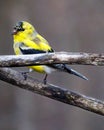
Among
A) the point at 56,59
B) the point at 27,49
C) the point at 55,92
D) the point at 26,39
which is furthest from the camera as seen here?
the point at 26,39

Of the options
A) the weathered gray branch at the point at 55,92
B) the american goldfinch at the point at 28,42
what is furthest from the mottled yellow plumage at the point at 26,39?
the weathered gray branch at the point at 55,92

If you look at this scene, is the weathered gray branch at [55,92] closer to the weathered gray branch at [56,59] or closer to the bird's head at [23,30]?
the weathered gray branch at [56,59]

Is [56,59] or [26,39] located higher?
[56,59]

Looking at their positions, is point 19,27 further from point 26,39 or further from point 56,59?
point 56,59

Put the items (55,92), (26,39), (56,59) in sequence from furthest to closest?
(26,39) → (55,92) → (56,59)

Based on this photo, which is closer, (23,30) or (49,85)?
(49,85)

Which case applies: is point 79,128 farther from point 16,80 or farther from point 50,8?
point 16,80

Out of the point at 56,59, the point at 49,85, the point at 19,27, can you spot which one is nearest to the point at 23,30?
the point at 19,27

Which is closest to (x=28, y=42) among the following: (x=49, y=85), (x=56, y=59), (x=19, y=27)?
(x=19, y=27)
